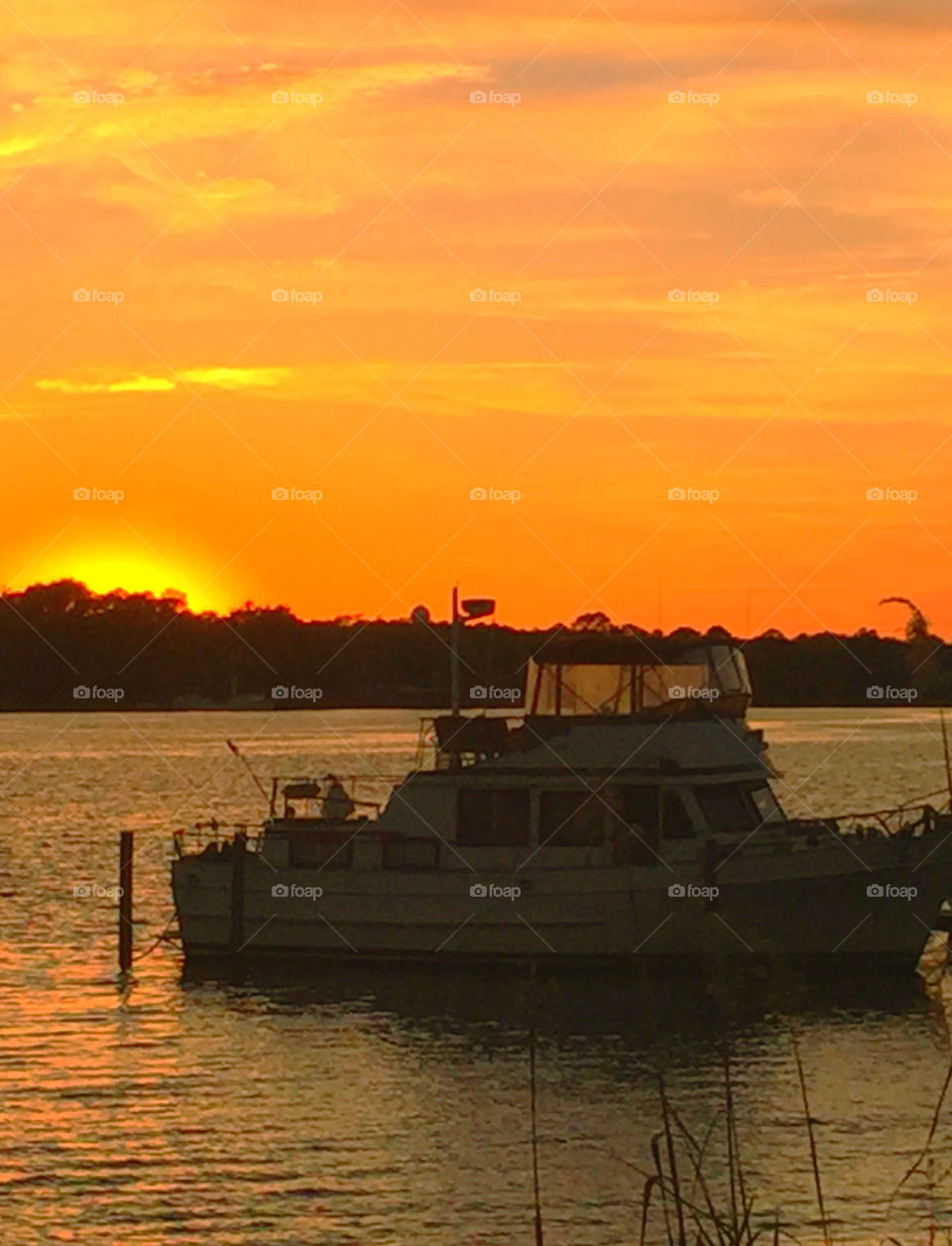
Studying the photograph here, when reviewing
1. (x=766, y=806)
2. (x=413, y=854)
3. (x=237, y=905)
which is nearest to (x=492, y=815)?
(x=413, y=854)

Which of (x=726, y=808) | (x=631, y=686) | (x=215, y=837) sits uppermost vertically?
(x=631, y=686)

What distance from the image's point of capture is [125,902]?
3700cm

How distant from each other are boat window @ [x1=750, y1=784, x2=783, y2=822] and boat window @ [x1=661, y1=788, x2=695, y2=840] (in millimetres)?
1444

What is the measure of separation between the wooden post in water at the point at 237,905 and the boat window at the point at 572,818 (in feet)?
17.4

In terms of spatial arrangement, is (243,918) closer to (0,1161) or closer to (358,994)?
(358,994)

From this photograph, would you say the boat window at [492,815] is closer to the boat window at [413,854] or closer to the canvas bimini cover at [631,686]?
the boat window at [413,854]

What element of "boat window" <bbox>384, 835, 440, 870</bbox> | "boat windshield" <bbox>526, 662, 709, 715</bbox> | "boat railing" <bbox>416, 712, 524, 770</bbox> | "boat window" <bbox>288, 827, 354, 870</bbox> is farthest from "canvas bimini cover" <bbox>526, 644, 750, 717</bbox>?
"boat window" <bbox>288, 827, 354, 870</bbox>

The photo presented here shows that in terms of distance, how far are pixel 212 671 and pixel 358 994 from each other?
159 meters

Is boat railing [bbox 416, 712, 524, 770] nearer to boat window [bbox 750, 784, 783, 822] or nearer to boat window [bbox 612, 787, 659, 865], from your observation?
boat window [bbox 612, 787, 659, 865]

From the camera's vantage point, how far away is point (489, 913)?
108 ft

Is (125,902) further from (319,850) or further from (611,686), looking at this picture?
(611,686)

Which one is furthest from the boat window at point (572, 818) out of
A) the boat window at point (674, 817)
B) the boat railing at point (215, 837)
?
the boat railing at point (215, 837)

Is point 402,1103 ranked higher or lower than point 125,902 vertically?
lower

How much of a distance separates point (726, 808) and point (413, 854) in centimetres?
515
